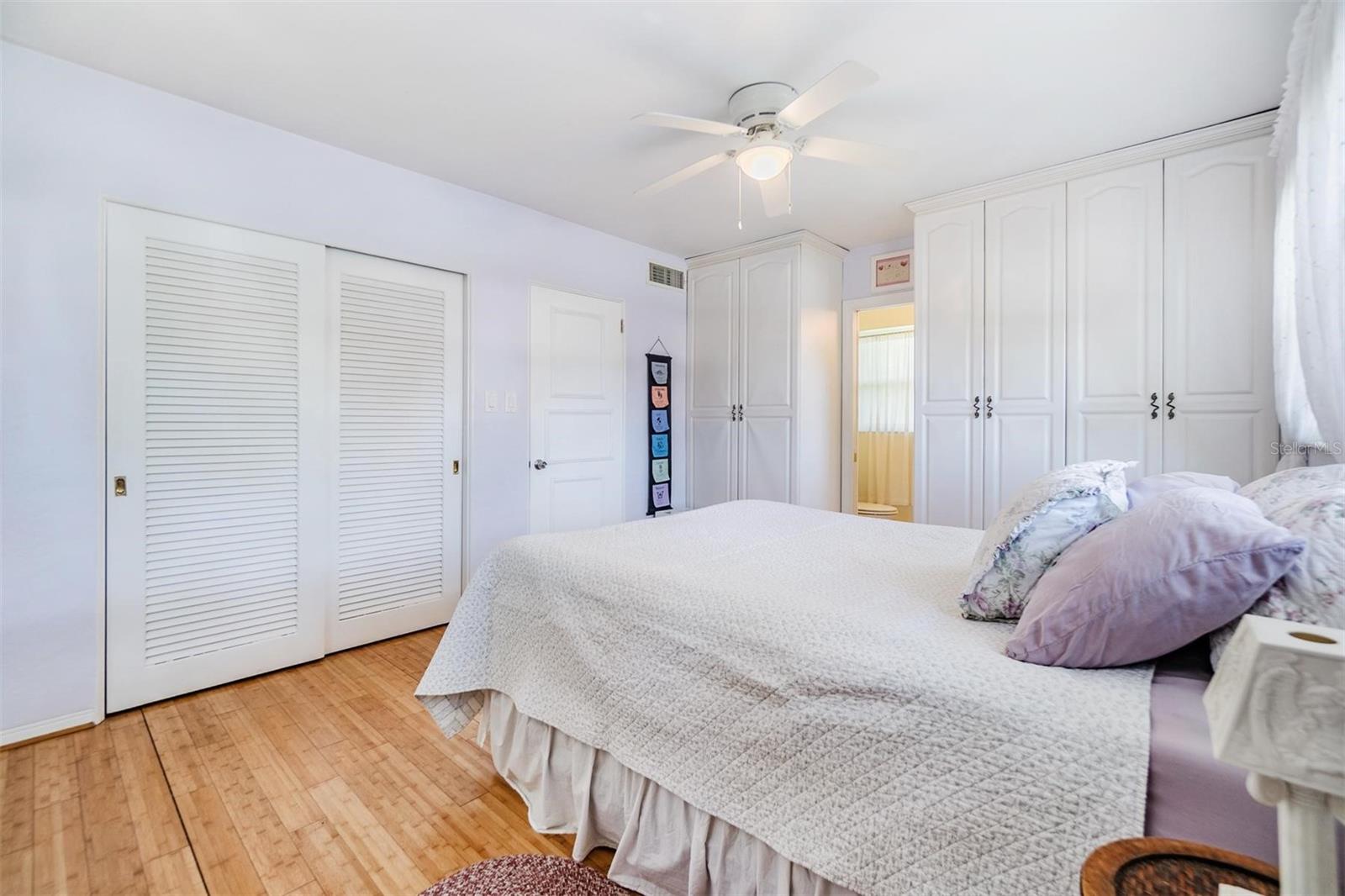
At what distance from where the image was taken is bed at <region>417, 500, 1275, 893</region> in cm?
78

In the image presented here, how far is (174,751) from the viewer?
6.48 ft

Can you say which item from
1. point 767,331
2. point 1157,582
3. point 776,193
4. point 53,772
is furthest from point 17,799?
point 767,331

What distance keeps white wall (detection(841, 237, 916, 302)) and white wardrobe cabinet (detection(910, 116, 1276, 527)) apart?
767 millimetres

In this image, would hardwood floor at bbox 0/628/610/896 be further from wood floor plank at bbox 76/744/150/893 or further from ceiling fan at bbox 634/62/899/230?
ceiling fan at bbox 634/62/899/230

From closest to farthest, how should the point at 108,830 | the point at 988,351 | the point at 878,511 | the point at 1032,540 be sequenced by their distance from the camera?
the point at 1032,540, the point at 108,830, the point at 988,351, the point at 878,511

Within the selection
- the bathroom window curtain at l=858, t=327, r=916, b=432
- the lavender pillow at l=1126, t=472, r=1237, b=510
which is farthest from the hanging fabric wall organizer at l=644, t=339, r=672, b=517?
the lavender pillow at l=1126, t=472, r=1237, b=510

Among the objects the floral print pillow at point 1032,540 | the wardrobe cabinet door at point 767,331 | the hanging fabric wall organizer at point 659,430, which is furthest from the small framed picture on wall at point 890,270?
the floral print pillow at point 1032,540

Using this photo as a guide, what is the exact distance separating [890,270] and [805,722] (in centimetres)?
392

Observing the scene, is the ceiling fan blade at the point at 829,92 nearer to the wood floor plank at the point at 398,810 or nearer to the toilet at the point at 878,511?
the wood floor plank at the point at 398,810

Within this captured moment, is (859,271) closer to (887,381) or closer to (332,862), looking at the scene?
(887,381)

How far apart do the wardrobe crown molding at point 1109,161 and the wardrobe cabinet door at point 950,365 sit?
0.08m

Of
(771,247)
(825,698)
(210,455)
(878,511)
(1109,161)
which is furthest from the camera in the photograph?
(878,511)

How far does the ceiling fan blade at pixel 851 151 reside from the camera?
2131 mm

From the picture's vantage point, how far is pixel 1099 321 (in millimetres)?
2924
